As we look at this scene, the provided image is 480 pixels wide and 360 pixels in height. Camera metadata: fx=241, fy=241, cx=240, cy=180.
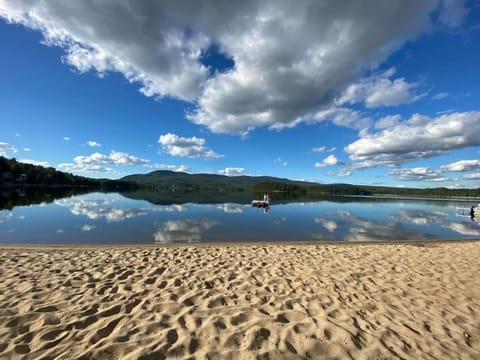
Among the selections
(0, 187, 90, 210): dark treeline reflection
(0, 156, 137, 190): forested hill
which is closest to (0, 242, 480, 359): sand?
(0, 187, 90, 210): dark treeline reflection

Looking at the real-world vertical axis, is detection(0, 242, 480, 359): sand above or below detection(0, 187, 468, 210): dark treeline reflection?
below

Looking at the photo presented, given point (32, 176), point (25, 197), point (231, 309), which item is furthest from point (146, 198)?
point (32, 176)

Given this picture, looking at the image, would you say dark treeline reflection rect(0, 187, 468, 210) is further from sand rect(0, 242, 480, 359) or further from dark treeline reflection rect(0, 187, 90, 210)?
sand rect(0, 242, 480, 359)

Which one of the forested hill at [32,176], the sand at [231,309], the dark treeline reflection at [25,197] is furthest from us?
the forested hill at [32,176]

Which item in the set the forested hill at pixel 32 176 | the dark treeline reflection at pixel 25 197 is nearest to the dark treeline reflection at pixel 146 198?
the dark treeline reflection at pixel 25 197

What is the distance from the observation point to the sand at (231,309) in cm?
402

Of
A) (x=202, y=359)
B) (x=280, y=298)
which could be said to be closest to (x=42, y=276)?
(x=202, y=359)

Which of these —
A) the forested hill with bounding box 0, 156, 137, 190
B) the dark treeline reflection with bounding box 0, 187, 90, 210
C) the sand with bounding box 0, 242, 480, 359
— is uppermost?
the forested hill with bounding box 0, 156, 137, 190

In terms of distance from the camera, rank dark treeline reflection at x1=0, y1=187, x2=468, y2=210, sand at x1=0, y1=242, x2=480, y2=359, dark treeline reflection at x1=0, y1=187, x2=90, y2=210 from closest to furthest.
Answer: sand at x1=0, y1=242, x2=480, y2=359
dark treeline reflection at x1=0, y1=187, x2=90, y2=210
dark treeline reflection at x1=0, y1=187, x2=468, y2=210

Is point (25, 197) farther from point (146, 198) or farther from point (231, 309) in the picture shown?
point (231, 309)

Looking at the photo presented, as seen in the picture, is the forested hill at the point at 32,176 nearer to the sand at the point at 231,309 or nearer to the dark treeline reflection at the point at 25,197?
the dark treeline reflection at the point at 25,197

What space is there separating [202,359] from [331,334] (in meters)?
2.42

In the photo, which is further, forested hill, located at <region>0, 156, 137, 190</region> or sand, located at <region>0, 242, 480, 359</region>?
forested hill, located at <region>0, 156, 137, 190</region>

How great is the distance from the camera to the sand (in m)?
4.02
